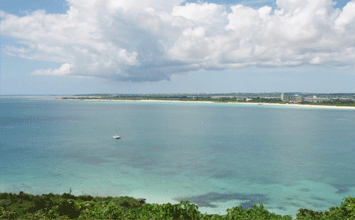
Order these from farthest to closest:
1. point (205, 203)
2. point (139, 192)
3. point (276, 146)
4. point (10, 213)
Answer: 1. point (276, 146)
2. point (139, 192)
3. point (205, 203)
4. point (10, 213)

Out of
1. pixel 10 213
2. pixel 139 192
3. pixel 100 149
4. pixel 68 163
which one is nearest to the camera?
pixel 10 213

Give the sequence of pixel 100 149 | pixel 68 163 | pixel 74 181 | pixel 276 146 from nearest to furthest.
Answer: pixel 74 181 < pixel 68 163 < pixel 100 149 < pixel 276 146

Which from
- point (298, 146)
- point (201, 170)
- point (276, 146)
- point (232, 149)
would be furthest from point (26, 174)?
point (298, 146)

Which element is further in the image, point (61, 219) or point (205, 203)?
point (205, 203)

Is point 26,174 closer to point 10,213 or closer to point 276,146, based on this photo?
point 10,213

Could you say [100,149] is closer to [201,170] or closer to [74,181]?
[74,181]

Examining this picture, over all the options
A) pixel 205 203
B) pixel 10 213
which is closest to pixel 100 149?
pixel 205 203

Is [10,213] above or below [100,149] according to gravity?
above

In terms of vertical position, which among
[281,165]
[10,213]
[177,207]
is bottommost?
[281,165]

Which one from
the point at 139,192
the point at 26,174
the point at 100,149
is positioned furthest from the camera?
the point at 100,149
